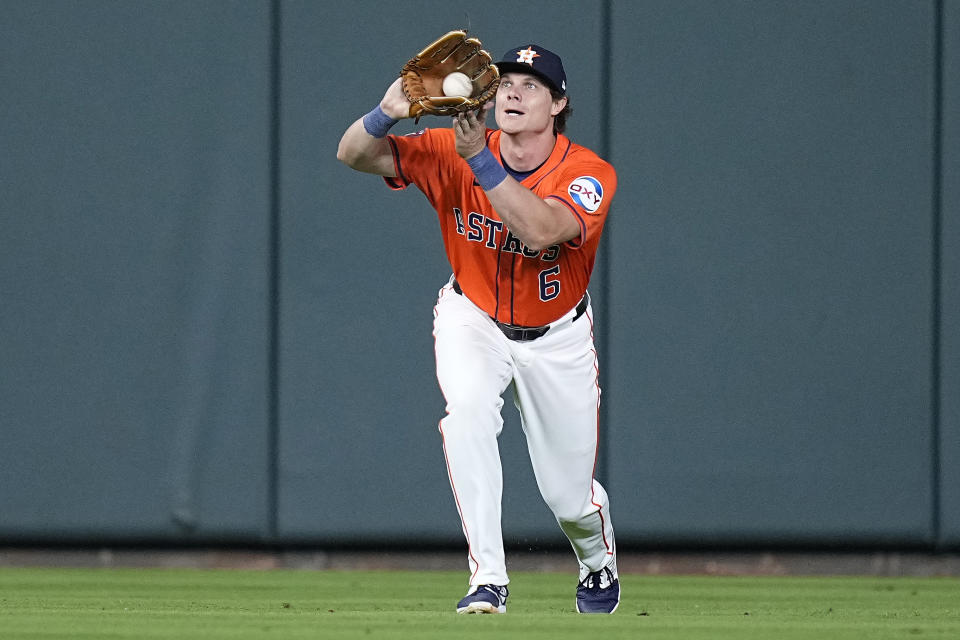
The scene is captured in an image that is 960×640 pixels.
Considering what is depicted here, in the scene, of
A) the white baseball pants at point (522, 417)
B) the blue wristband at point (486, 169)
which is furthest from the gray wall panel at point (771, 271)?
the blue wristband at point (486, 169)

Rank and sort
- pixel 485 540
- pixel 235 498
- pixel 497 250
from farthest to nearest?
pixel 235 498, pixel 497 250, pixel 485 540

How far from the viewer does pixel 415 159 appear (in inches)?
146

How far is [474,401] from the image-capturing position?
342cm

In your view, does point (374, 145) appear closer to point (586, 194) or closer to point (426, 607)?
point (586, 194)

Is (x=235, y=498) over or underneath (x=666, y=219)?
underneath

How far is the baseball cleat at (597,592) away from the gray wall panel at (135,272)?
164 cm

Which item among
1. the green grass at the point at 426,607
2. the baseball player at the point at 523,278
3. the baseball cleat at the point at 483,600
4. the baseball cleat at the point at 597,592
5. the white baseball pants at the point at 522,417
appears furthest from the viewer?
the baseball cleat at the point at 597,592

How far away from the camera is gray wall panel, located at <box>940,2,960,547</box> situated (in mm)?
5156

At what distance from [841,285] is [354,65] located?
206cm

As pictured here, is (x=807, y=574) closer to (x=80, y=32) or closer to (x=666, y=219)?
(x=666, y=219)

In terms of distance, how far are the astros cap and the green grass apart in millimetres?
1426

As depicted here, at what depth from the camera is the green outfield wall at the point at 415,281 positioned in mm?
5172

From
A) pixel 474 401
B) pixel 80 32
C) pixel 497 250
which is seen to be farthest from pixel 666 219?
pixel 80 32

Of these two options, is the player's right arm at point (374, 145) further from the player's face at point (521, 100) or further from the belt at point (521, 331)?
the belt at point (521, 331)
